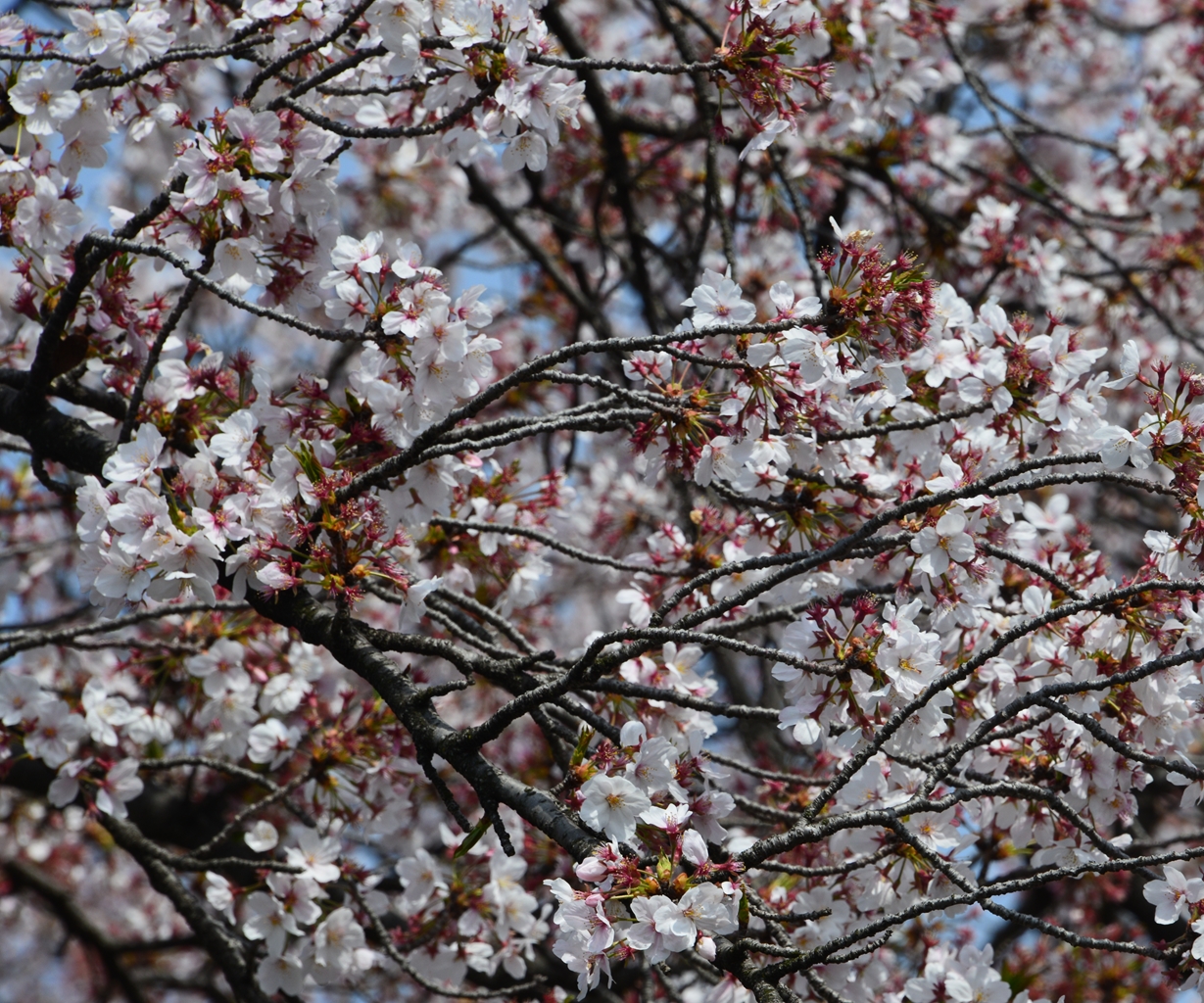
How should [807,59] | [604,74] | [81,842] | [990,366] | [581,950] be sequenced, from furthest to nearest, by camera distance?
[81,842] < [604,74] < [807,59] < [990,366] < [581,950]

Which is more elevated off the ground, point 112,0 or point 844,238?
→ point 112,0

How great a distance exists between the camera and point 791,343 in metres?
2.28

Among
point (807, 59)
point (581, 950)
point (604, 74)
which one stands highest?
point (604, 74)

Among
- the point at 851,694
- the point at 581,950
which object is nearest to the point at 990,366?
the point at 851,694

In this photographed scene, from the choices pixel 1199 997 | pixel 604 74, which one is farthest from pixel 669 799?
pixel 604 74

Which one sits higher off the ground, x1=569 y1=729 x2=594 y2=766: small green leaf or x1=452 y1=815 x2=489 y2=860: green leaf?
x1=569 y1=729 x2=594 y2=766: small green leaf

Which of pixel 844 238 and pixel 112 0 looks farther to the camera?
pixel 112 0

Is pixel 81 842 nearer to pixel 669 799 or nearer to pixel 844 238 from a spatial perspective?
pixel 669 799

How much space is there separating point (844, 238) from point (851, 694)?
37.1 inches

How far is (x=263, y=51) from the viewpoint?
3.24m

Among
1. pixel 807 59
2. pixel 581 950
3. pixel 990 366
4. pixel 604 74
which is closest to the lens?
pixel 581 950

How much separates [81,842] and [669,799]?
5767mm

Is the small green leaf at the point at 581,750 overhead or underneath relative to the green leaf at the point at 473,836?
overhead

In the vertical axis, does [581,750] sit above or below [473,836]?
above
